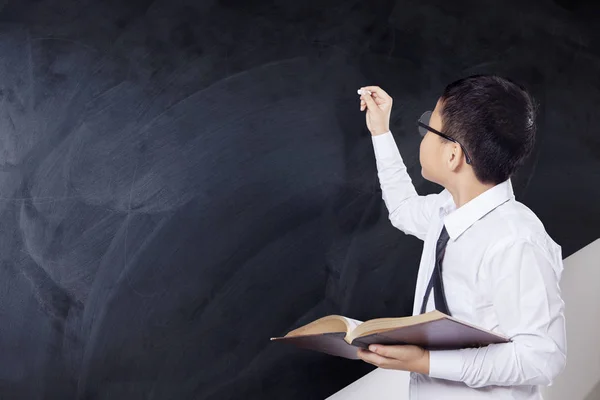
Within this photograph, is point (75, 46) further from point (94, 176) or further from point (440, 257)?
point (440, 257)

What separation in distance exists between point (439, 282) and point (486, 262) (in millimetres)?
140

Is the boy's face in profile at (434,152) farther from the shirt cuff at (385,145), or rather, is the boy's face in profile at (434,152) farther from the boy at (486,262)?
the shirt cuff at (385,145)

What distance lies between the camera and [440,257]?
5.45 feet

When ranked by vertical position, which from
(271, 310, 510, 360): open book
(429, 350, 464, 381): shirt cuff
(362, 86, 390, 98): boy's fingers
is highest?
(362, 86, 390, 98): boy's fingers

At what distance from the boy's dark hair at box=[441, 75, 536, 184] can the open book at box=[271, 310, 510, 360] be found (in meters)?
0.36

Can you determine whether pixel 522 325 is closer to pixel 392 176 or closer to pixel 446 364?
pixel 446 364

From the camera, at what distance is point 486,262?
5.05 feet

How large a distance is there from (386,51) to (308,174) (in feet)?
1.61

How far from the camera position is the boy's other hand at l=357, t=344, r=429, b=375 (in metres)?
1.54

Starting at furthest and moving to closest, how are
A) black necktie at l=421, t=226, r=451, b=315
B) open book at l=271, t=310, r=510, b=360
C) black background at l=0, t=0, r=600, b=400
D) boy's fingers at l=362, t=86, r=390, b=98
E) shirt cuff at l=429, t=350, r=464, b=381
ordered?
boy's fingers at l=362, t=86, r=390, b=98, black background at l=0, t=0, r=600, b=400, black necktie at l=421, t=226, r=451, b=315, shirt cuff at l=429, t=350, r=464, b=381, open book at l=271, t=310, r=510, b=360

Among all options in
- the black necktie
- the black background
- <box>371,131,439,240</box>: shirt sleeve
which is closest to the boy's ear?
Result: the black necktie

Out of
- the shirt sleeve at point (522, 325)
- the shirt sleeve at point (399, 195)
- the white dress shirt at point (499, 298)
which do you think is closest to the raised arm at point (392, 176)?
the shirt sleeve at point (399, 195)

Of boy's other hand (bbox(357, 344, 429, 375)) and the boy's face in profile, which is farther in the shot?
the boy's face in profile

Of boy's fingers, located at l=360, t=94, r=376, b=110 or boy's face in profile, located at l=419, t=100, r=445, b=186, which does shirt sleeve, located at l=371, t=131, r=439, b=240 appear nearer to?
boy's fingers, located at l=360, t=94, r=376, b=110
